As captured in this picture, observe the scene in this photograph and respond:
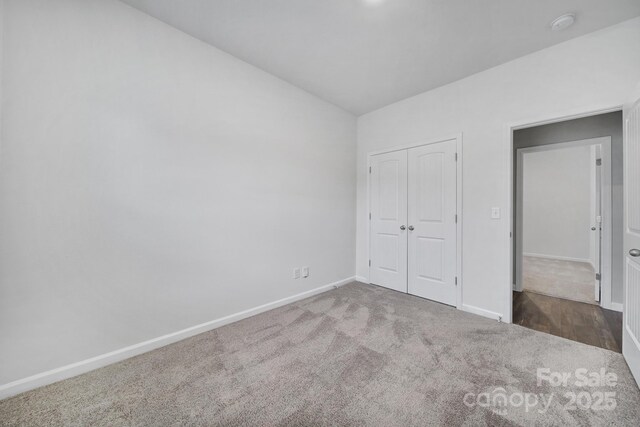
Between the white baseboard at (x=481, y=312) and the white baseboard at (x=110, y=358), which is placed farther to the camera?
the white baseboard at (x=481, y=312)

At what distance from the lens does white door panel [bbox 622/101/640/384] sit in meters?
1.57

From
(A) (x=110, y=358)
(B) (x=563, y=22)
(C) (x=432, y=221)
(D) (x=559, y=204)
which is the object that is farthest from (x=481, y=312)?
(D) (x=559, y=204)

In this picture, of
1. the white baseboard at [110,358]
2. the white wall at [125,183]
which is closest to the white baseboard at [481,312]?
the white wall at [125,183]

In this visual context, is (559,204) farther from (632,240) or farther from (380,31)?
(380,31)

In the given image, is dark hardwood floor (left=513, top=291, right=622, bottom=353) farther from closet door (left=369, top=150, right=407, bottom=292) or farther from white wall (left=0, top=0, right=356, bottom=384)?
white wall (left=0, top=0, right=356, bottom=384)

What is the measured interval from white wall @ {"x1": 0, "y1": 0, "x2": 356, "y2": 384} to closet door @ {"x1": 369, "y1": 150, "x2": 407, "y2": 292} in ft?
4.78

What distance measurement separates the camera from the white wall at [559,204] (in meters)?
5.36

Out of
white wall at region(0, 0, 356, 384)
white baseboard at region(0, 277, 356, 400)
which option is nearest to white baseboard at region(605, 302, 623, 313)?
white wall at region(0, 0, 356, 384)

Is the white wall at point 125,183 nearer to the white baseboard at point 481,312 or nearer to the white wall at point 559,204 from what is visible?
the white baseboard at point 481,312

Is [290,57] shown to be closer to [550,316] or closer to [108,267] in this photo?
[108,267]

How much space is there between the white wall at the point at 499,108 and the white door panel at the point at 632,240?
0.42 meters

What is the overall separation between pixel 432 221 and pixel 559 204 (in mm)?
5005

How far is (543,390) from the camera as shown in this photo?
1.51 metres

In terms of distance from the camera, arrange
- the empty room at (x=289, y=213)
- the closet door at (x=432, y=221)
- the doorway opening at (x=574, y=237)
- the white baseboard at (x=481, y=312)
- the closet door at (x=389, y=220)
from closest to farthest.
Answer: the empty room at (x=289, y=213) → the white baseboard at (x=481, y=312) → the doorway opening at (x=574, y=237) → the closet door at (x=432, y=221) → the closet door at (x=389, y=220)
